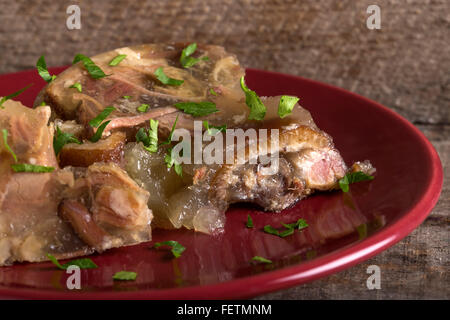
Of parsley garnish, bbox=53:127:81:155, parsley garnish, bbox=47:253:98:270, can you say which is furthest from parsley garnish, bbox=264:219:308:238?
parsley garnish, bbox=53:127:81:155

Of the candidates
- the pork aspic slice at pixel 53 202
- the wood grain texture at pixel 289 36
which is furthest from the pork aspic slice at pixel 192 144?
the wood grain texture at pixel 289 36

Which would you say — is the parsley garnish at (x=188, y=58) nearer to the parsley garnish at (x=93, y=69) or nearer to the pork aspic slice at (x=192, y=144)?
the pork aspic slice at (x=192, y=144)

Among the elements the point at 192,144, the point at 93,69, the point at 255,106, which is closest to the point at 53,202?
the point at 192,144

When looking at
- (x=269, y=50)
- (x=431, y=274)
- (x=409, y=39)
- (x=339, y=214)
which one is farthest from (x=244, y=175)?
(x=409, y=39)

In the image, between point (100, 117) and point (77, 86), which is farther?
point (77, 86)

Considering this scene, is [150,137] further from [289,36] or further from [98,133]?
[289,36]

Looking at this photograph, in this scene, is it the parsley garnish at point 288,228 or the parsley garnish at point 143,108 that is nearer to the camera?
the parsley garnish at point 288,228

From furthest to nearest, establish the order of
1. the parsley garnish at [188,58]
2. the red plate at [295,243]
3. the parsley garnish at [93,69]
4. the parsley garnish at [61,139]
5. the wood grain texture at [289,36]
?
the wood grain texture at [289,36] → the parsley garnish at [188,58] → the parsley garnish at [93,69] → the parsley garnish at [61,139] → the red plate at [295,243]
